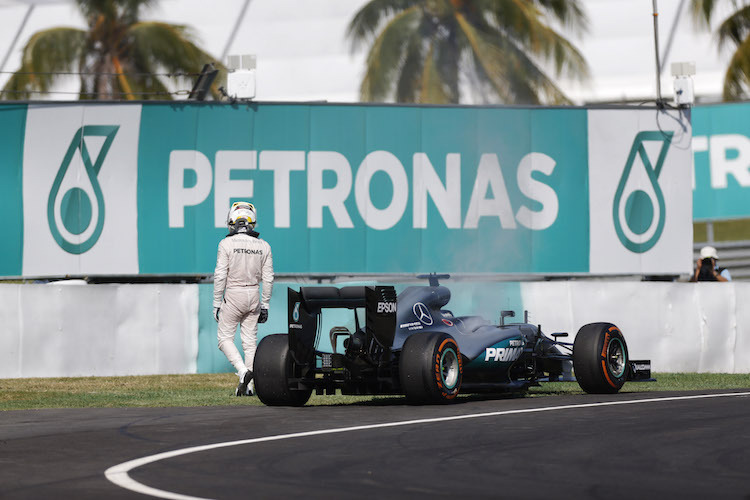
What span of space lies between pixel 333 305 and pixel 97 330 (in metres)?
5.67

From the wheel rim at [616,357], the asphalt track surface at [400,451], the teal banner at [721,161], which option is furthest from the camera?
the teal banner at [721,161]

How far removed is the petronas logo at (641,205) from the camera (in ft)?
60.0

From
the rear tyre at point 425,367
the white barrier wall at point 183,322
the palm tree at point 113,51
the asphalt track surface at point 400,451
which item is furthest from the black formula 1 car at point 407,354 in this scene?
the palm tree at point 113,51

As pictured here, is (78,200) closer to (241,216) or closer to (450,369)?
(241,216)

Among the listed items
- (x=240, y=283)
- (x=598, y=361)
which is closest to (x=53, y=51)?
(x=240, y=283)

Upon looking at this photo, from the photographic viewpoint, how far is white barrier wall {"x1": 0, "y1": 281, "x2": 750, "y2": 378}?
16.1 meters

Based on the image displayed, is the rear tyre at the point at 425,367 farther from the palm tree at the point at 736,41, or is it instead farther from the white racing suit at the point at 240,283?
the palm tree at the point at 736,41

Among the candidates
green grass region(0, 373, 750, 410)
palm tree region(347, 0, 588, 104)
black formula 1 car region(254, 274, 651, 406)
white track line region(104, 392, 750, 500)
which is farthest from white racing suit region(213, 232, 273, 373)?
palm tree region(347, 0, 588, 104)

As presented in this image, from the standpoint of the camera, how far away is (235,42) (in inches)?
1679

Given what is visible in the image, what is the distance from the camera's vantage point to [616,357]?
12531 mm

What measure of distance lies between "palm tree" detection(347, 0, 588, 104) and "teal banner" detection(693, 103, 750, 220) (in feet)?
34.8

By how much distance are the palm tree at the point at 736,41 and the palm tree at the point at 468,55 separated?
12.1 ft

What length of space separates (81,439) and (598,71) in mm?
34847

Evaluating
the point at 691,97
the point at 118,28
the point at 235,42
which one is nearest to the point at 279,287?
the point at 691,97
